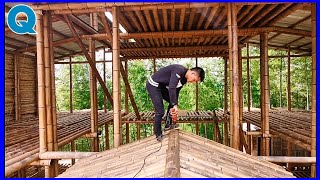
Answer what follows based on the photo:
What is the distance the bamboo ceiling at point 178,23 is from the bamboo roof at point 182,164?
92.2 inches

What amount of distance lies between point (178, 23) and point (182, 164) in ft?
15.2

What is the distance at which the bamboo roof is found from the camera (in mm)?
2178

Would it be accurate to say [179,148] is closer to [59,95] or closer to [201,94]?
[201,94]

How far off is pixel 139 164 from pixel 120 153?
3.34 feet

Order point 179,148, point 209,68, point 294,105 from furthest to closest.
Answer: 1. point 209,68
2. point 294,105
3. point 179,148

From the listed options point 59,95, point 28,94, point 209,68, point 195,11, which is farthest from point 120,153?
point 59,95

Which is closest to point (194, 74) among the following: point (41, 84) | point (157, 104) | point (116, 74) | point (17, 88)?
point (157, 104)

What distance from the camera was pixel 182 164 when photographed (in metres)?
2.23

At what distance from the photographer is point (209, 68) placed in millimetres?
20328

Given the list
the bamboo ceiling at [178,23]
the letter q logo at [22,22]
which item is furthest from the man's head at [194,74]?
the letter q logo at [22,22]

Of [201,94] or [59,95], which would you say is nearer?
[201,94]

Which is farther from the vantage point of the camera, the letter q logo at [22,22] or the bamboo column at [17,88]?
the bamboo column at [17,88]

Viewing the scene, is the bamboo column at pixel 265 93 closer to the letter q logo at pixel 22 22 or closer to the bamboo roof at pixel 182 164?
the bamboo roof at pixel 182 164

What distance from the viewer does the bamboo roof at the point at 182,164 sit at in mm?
2178
